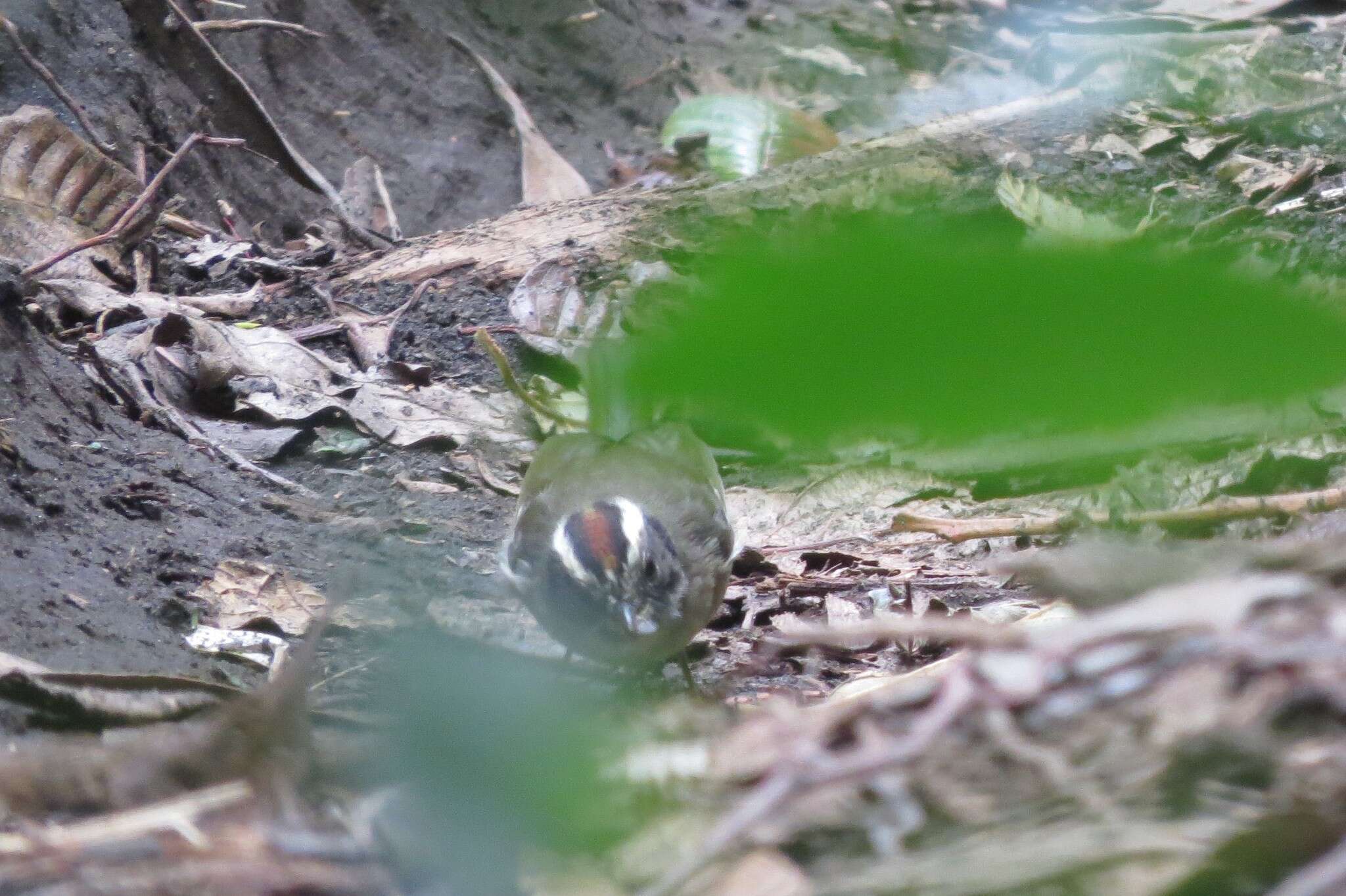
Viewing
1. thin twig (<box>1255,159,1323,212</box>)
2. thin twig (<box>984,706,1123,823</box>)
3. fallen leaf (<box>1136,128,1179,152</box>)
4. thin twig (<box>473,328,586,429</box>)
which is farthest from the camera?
fallen leaf (<box>1136,128,1179,152</box>)

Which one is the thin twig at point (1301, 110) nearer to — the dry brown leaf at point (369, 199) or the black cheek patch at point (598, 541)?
the black cheek patch at point (598, 541)

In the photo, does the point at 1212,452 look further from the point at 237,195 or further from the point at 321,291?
the point at 237,195

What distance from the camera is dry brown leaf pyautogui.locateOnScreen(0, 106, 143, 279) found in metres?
5.31

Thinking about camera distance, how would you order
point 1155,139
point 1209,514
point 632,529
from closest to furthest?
point 1209,514, point 632,529, point 1155,139

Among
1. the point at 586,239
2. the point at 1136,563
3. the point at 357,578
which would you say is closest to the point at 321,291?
the point at 586,239

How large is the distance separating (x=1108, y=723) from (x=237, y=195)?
7189 mm

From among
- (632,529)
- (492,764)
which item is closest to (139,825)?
(492,764)

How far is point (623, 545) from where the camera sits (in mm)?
3959

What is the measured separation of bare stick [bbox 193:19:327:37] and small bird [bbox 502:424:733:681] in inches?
168

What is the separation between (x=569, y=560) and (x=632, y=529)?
0.23 metres

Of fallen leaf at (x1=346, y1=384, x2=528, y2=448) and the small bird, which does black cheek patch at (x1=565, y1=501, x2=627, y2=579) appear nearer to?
the small bird

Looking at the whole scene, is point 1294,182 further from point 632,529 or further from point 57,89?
point 57,89

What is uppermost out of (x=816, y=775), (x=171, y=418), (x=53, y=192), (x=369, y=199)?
(x=816, y=775)

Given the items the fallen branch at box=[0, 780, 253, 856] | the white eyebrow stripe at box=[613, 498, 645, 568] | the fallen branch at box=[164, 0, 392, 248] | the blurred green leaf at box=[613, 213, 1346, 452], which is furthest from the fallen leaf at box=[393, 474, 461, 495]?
the blurred green leaf at box=[613, 213, 1346, 452]
